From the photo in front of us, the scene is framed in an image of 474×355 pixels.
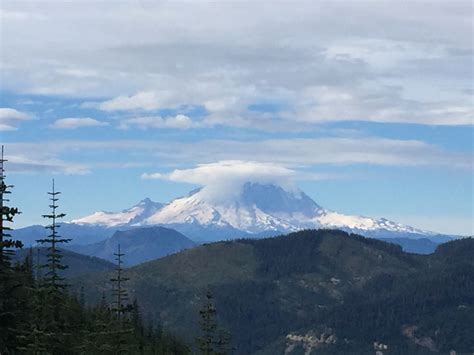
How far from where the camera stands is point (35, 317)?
6700 centimetres

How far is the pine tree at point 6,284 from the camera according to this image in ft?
195

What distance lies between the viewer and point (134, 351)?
152 m

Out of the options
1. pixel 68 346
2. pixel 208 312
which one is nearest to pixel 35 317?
pixel 208 312

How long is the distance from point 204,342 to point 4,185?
2837cm

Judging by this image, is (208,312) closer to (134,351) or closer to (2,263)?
(2,263)

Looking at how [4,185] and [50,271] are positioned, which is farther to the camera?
[50,271]

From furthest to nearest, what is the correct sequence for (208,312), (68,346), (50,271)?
(68,346) → (208,312) → (50,271)

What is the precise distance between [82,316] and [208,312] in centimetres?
8377

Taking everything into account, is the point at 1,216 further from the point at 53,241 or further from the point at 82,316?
the point at 82,316

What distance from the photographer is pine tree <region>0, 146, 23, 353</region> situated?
5934 centimetres

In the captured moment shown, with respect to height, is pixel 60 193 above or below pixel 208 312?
above

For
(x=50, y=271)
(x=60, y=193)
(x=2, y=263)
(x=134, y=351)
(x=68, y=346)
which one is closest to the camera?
(x=2, y=263)

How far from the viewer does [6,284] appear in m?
60.1

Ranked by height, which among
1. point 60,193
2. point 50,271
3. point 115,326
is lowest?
point 115,326
